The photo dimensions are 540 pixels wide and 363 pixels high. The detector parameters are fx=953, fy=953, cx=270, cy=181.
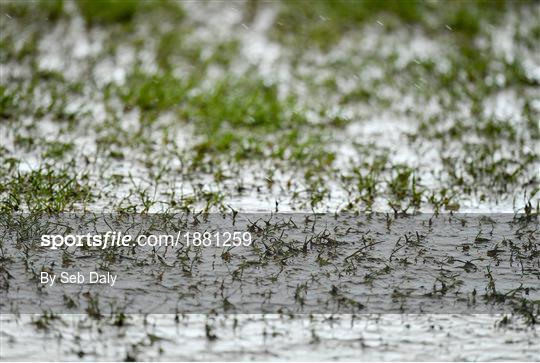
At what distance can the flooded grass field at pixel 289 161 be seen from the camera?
298 cm

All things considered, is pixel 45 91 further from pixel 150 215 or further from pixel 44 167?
pixel 150 215

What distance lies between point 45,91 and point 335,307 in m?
3.34

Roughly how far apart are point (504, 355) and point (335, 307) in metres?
0.57

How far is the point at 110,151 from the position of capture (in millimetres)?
4906

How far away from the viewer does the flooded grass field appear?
9.77 feet

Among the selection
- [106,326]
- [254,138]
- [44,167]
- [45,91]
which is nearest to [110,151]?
[44,167]

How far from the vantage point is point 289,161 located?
493 cm

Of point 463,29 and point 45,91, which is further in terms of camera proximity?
point 463,29

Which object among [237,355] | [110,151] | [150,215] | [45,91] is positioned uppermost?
[45,91]

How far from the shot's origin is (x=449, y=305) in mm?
3201

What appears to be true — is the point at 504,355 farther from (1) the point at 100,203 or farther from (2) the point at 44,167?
(2) the point at 44,167

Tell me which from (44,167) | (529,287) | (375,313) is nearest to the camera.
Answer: (375,313)

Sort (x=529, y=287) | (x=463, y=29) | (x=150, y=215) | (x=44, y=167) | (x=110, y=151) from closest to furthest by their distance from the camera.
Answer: (x=529, y=287), (x=150, y=215), (x=44, y=167), (x=110, y=151), (x=463, y=29)

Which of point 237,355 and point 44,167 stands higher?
point 44,167
